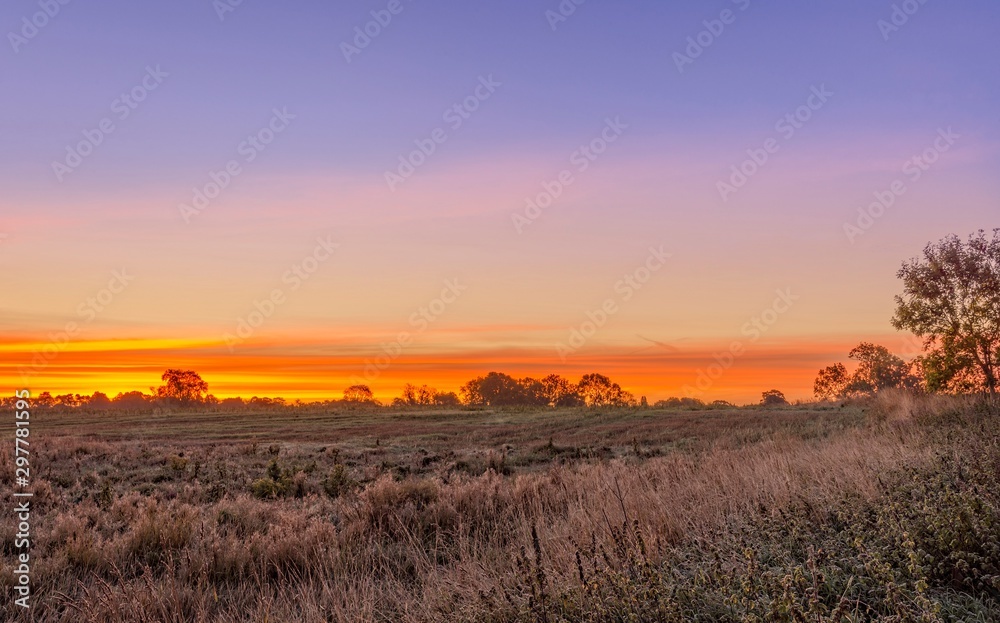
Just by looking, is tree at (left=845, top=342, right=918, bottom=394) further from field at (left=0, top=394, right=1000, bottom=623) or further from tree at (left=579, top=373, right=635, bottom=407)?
field at (left=0, top=394, right=1000, bottom=623)

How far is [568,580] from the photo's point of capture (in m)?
5.33

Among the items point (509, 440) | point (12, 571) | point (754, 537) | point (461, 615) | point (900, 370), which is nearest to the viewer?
point (461, 615)

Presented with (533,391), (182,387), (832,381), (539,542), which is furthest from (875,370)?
(182,387)

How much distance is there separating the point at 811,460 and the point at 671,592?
29.5ft

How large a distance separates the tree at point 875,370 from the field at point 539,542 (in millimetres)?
61417

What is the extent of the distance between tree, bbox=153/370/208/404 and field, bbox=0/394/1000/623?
8976 cm

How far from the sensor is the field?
4379mm

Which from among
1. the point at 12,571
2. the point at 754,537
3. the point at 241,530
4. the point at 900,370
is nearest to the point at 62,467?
the point at 241,530

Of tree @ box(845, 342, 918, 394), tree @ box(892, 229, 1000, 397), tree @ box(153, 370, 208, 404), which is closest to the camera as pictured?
tree @ box(892, 229, 1000, 397)

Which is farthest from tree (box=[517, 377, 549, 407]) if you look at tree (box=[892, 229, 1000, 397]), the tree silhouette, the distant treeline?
tree (box=[892, 229, 1000, 397])

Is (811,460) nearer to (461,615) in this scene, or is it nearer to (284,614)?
(461,615)

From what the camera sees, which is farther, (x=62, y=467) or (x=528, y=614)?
(x=62, y=467)

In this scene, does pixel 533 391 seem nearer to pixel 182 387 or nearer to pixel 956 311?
pixel 182 387

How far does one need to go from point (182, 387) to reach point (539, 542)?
107445 mm
